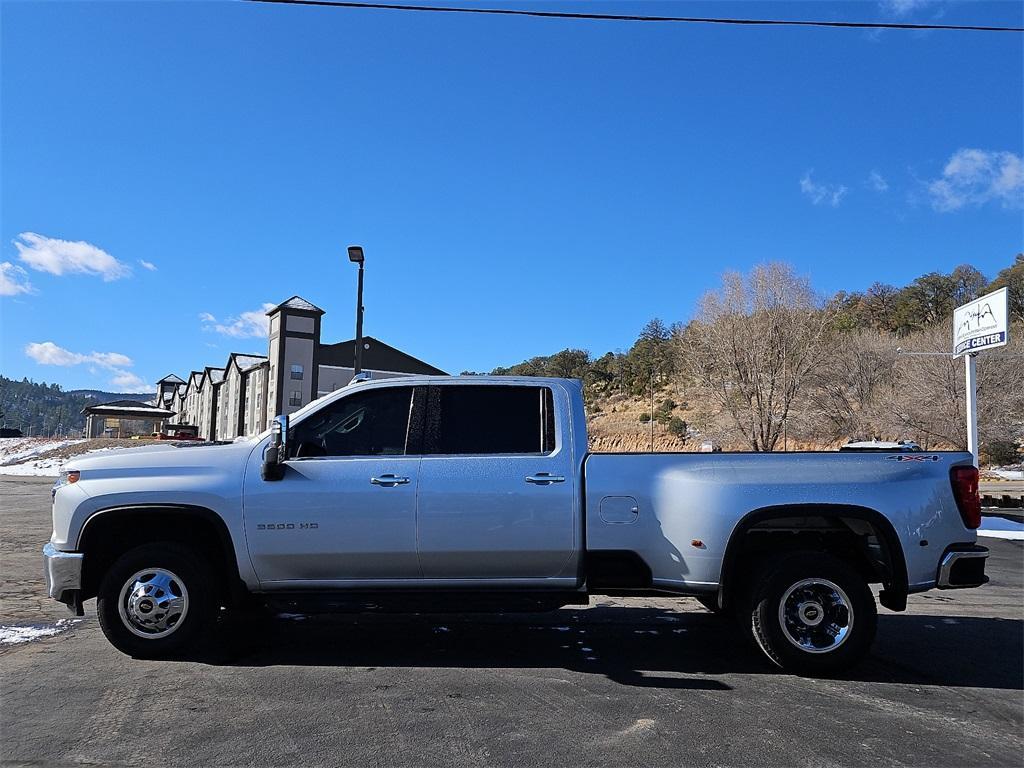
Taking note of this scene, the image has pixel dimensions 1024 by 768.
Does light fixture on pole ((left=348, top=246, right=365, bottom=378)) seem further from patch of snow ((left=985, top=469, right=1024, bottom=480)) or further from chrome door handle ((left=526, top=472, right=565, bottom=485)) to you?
patch of snow ((left=985, top=469, right=1024, bottom=480))

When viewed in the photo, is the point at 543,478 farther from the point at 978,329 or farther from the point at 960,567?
the point at 978,329

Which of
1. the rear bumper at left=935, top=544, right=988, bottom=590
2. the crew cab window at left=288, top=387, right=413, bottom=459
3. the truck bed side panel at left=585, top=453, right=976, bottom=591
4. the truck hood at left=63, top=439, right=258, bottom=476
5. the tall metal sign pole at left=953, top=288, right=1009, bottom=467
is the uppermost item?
the tall metal sign pole at left=953, top=288, right=1009, bottom=467

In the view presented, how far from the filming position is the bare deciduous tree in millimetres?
34781

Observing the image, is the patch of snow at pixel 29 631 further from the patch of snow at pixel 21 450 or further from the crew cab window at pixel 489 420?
the patch of snow at pixel 21 450

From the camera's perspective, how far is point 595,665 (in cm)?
521

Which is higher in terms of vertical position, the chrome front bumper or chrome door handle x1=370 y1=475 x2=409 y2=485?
chrome door handle x1=370 y1=475 x2=409 y2=485

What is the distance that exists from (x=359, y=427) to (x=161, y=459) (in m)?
1.42

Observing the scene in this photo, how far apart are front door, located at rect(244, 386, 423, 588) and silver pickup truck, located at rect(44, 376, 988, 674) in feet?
0.03

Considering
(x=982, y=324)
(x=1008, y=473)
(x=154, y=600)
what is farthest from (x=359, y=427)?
(x=1008, y=473)

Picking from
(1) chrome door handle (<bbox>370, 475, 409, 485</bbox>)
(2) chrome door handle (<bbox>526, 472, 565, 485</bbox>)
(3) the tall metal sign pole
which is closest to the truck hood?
(1) chrome door handle (<bbox>370, 475, 409, 485</bbox>)

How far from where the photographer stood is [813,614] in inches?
197

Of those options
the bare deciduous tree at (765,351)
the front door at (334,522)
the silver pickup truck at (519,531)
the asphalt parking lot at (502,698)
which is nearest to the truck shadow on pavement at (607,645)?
the asphalt parking lot at (502,698)

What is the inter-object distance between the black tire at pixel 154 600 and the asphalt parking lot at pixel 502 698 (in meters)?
0.17

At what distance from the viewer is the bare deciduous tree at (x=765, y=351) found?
34.8 meters
